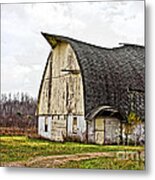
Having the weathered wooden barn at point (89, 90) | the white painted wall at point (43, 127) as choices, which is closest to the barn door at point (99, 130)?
the weathered wooden barn at point (89, 90)

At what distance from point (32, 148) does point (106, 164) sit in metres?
0.36

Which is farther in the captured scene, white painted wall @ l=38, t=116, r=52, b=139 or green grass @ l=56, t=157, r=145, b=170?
white painted wall @ l=38, t=116, r=52, b=139

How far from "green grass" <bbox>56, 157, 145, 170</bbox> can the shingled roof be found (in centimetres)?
21

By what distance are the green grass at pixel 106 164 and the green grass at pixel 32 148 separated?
0.15 feet

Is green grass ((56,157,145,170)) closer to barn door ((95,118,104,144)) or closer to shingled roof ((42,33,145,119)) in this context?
barn door ((95,118,104,144))

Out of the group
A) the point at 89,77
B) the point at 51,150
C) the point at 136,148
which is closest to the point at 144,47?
the point at 89,77

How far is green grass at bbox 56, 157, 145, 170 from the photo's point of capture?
8.38 ft

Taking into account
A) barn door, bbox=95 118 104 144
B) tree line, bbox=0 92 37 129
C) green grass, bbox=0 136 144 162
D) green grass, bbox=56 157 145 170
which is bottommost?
green grass, bbox=56 157 145 170

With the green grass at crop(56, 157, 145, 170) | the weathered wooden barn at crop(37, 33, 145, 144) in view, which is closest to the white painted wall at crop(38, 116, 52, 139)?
the weathered wooden barn at crop(37, 33, 145, 144)

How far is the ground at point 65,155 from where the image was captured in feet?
8.43

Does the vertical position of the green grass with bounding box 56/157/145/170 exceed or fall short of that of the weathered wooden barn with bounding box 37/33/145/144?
it falls short

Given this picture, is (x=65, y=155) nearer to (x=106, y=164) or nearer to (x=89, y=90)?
(x=106, y=164)

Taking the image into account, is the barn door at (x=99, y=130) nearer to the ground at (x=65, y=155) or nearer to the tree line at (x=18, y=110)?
the ground at (x=65, y=155)

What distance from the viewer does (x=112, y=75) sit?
261 cm
